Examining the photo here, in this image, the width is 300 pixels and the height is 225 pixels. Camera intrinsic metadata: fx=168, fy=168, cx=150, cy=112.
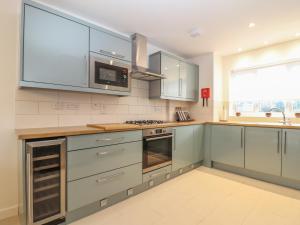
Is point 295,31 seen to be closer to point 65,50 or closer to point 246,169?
point 246,169

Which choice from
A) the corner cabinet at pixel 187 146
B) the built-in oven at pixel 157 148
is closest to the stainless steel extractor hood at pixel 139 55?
the built-in oven at pixel 157 148

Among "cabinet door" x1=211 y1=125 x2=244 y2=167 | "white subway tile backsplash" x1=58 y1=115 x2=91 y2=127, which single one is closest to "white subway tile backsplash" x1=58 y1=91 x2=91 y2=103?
"white subway tile backsplash" x1=58 y1=115 x2=91 y2=127

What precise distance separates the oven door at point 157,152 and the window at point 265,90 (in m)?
1.88

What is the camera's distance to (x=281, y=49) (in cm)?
296

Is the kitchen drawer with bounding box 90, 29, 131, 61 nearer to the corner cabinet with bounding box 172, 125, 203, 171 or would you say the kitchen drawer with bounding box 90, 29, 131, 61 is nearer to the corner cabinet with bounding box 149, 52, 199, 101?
the corner cabinet with bounding box 149, 52, 199, 101

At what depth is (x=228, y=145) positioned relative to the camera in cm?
298

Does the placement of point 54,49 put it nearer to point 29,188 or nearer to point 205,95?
point 29,188

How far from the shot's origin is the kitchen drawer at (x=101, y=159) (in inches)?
63.7

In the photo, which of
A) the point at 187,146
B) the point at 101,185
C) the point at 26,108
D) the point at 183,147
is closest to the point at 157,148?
the point at 183,147

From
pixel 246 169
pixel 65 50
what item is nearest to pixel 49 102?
pixel 65 50

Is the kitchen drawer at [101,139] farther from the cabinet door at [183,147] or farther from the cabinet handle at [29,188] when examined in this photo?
the cabinet door at [183,147]

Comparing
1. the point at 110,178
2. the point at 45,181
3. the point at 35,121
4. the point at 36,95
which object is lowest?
the point at 110,178

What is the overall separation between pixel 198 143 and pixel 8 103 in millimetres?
2883

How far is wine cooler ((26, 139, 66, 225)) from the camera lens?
1.37 meters
